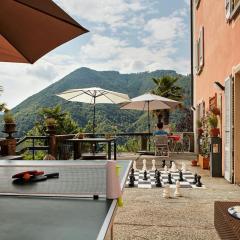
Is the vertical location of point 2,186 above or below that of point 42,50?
below

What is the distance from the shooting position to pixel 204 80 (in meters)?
11.9

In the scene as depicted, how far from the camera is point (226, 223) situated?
288 cm

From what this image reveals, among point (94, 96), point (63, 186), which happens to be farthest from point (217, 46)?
Result: point (63, 186)

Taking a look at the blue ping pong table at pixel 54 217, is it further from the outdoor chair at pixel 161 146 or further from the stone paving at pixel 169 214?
the outdoor chair at pixel 161 146

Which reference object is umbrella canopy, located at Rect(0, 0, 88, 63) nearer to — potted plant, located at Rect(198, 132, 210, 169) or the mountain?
potted plant, located at Rect(198, 132, 210, 169)

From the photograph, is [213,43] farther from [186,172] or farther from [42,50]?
[42,50]

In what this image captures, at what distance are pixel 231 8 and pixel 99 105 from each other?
1252 inches

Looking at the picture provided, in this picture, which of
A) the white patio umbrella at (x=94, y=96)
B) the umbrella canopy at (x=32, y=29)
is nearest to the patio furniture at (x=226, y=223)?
the umbrella canopy at (x=32, y=29)

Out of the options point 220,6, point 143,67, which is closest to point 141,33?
point 143,67

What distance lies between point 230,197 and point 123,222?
2191 mm

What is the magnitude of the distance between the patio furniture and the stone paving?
0.43 meters

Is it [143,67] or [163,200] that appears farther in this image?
[143,67]

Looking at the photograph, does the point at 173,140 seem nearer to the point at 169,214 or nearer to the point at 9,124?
the point at 9,124

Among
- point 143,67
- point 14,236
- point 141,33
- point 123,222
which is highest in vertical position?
point 141,33
